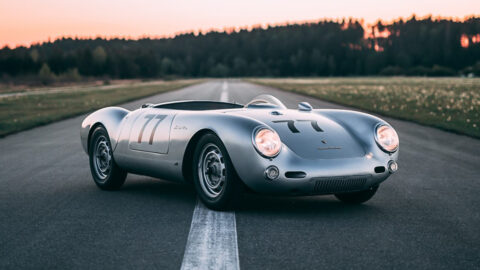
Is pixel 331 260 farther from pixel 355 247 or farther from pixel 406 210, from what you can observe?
pixel 406 210

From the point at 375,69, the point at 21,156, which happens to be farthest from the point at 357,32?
the point at 21,156

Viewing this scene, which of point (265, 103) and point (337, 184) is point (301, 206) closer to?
point (337, 184)

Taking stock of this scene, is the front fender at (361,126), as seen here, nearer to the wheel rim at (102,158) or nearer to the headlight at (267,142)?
the headlight at (267,142)

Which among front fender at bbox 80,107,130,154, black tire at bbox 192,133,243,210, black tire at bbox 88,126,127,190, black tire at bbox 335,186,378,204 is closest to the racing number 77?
front fender at bbox 80,107,130,154

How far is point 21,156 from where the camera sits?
959 centimetres

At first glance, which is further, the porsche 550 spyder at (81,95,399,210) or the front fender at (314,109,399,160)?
the front fender at (314,109,399,160)

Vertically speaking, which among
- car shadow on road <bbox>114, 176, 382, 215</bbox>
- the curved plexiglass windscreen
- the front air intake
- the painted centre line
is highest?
the curved plexiglass windscreen

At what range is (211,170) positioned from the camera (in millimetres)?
5133

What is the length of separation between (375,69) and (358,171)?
164447 mm

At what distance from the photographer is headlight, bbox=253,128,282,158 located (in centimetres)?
480

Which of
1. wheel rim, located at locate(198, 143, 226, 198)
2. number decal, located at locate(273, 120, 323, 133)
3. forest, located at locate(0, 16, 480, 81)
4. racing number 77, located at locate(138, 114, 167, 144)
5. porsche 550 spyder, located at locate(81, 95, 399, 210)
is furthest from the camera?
forest, located at locate(0, 16, 480, 81)

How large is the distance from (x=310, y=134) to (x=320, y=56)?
585ft

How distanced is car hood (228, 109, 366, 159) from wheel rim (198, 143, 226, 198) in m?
0.50

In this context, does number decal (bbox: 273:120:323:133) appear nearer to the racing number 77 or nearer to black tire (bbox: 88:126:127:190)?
the racing number 77
